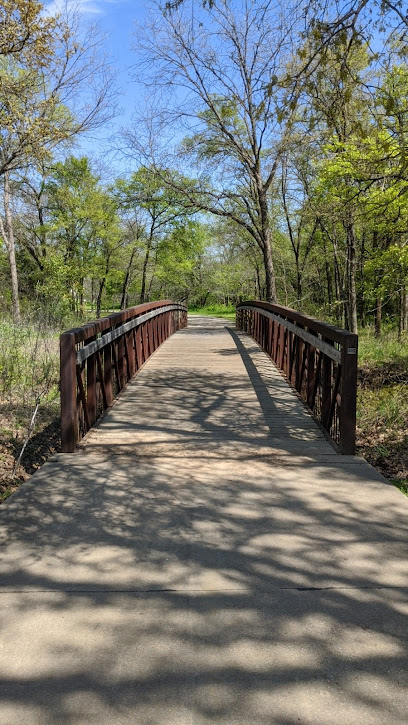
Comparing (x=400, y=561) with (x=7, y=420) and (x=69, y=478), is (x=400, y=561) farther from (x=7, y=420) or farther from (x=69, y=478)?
(x=7, y=420)

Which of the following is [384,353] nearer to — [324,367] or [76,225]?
[324,367]

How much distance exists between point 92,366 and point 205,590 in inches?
146

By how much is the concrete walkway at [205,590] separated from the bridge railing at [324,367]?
46cm

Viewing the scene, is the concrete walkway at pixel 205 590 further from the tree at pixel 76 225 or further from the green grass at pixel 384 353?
the tree at pixel 76 225

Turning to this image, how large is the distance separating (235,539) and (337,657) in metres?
1.16

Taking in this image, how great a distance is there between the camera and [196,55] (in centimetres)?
1648

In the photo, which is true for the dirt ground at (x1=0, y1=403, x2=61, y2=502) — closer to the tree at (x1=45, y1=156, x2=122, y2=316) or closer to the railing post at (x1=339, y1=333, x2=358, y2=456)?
the railing post at (x1=339, y1=333, x2=358, y2=456)

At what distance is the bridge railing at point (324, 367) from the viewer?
17.8 ft

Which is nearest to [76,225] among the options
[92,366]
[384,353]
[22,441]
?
[384,353]

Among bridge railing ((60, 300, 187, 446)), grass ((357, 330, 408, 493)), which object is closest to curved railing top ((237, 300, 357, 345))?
grass ((357, 330, 408, 493))

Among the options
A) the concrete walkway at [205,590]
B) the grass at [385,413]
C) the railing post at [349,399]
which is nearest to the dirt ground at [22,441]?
the concrete walkway at [205,590]

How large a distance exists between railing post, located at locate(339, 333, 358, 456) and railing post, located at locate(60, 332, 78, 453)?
96.3 inches

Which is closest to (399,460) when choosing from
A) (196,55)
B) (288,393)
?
(288,393)

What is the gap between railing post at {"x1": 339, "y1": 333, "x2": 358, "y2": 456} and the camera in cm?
540
